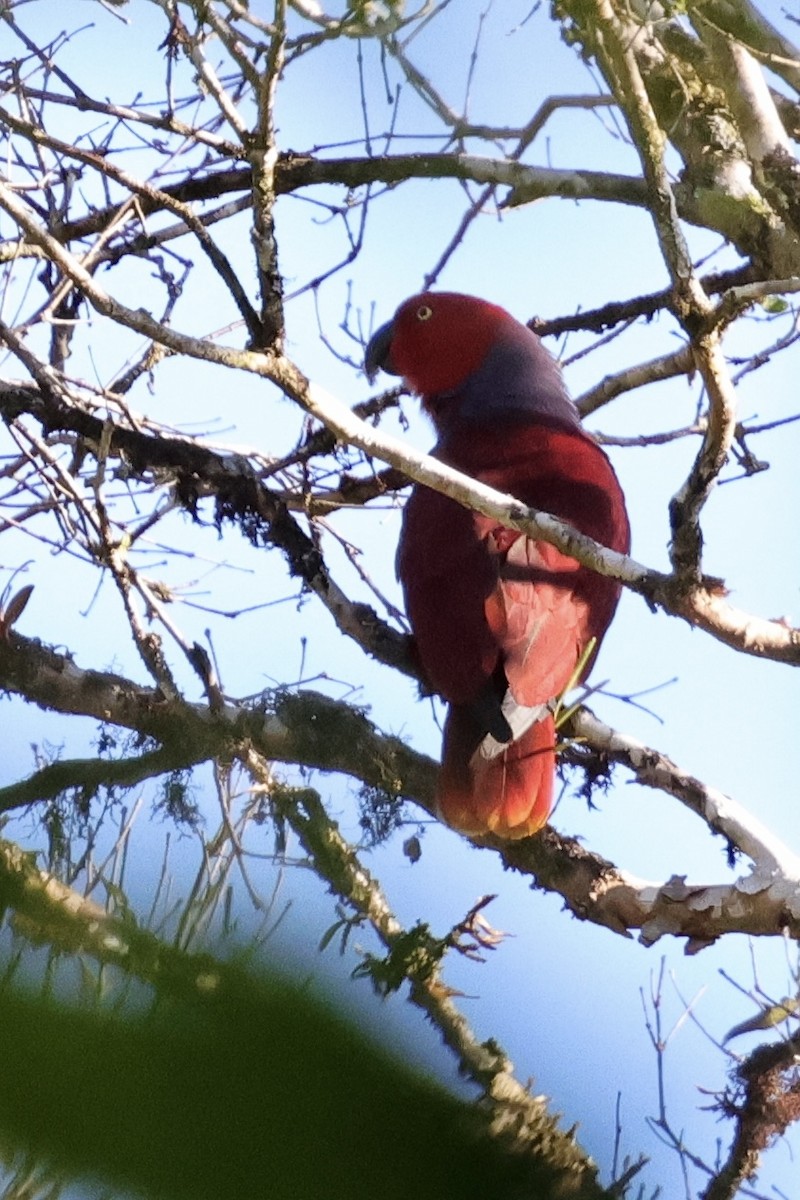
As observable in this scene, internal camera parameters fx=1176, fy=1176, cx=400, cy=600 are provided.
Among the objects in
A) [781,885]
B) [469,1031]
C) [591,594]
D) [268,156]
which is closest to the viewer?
[469,1031]

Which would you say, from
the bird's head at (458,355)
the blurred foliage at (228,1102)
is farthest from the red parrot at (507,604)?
the blurred foliage at (228,1102)

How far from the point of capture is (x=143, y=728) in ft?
7.88

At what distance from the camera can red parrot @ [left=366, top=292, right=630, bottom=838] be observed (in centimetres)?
236

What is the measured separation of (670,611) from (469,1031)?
1.12 m

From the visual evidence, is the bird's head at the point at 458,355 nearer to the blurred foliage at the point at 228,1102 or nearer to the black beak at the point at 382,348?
the black beak at the point at 382,348

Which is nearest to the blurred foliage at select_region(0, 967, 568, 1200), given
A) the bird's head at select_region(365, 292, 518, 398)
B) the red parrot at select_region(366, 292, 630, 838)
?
the red parrot at select_region(366, 292, 630, 838)

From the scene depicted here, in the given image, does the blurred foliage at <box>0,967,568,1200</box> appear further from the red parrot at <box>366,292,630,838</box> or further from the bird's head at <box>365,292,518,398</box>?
the bird's head at <box>365,292,518,398</box>

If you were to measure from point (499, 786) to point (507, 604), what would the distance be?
0.38 m

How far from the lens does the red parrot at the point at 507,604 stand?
7.75 ft

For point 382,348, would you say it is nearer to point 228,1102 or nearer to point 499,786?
point 499,786

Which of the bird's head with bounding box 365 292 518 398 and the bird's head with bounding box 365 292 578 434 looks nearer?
the bird's head with bounding box 365 292 578 434

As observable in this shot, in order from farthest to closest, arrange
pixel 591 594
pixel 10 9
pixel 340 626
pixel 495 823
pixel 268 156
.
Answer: pixel 10 9, pixel 340 626, pixel 591 594, pixel 495 823, pixel 268 156

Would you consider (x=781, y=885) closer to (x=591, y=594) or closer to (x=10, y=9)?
(x=591, y=594)

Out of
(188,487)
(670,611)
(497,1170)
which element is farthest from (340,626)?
(497,1170)
